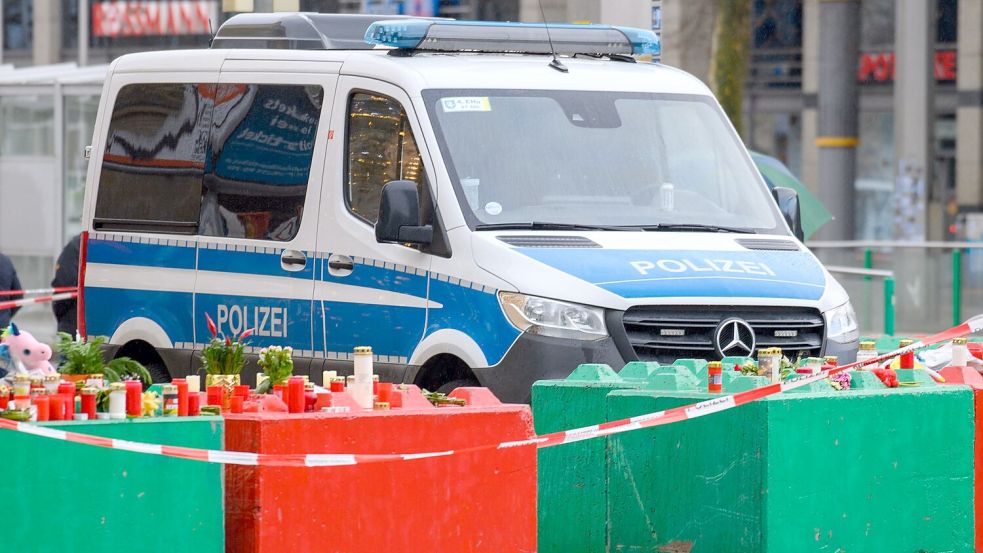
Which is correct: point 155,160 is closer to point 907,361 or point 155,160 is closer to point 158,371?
point 158,371

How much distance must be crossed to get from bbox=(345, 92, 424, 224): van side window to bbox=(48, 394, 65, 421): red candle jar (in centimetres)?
389

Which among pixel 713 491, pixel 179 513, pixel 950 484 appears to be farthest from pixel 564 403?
pixel 179 513

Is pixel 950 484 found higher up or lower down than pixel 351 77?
lower down

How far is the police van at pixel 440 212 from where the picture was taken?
28.8 ft

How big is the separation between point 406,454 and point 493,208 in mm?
3247

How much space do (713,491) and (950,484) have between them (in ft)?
3.93

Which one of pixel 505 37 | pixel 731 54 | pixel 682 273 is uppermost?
pixel 731 54

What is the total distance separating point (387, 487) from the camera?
19.3ft

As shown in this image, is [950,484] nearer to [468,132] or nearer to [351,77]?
[468,132]

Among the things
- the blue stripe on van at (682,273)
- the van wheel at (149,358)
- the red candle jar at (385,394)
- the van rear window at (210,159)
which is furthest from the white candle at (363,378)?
the van wheel at (149,358)

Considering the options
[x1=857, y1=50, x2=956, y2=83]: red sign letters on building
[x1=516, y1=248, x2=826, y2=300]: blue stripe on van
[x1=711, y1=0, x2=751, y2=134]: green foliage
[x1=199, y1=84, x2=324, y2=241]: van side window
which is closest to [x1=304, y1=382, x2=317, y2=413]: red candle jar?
[x1=516, y1=248, x2=826, y2=300]: blue stripe on van

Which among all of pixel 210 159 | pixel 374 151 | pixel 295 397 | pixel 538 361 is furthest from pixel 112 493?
pixel 210 159

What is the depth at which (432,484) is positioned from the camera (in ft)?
19.7

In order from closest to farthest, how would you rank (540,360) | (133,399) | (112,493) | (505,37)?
(112,493)
(133,399)
(540,360)
(505,37)
